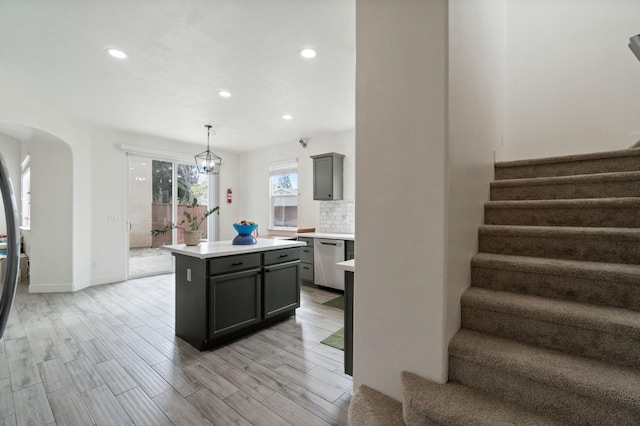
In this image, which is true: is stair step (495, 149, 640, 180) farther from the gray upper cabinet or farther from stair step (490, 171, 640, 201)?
the gray upper cabinet

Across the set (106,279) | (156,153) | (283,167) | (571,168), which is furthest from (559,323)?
(156,153)

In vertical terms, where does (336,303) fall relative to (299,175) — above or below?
below

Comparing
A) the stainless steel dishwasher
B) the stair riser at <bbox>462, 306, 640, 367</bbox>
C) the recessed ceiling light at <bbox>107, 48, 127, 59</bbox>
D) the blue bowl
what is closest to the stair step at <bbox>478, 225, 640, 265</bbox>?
the stair riser at <bbox>462, 306, 640, 367</bbox>

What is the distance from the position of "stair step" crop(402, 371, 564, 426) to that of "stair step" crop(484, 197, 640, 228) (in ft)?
4.29

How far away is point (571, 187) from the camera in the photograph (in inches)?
78.9

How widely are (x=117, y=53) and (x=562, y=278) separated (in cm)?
393

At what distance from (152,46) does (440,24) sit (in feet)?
Answer: 8.32

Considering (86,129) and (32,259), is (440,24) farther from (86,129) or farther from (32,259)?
(32,259)

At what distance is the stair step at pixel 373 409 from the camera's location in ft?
3.99

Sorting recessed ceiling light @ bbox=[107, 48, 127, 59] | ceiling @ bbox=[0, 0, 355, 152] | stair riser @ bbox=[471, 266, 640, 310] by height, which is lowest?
stair riser @ bbox=[471, 266, 640, 310]

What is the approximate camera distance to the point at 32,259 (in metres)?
4.42

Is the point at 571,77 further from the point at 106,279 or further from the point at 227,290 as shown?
the point at 106,279

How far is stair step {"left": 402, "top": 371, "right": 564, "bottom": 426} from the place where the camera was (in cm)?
103

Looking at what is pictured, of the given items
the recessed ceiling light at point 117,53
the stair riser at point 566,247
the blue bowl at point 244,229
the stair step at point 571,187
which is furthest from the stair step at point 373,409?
the recessed ceiling light at point 117,53
